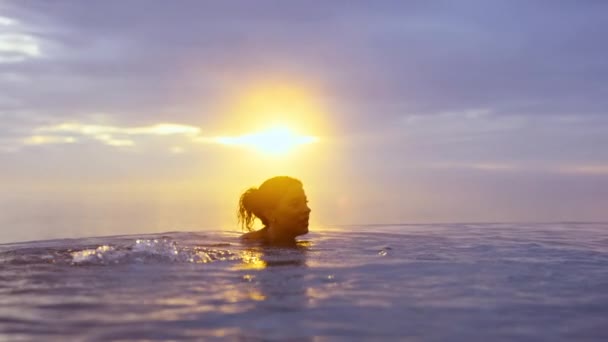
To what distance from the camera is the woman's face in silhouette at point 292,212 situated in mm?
13000

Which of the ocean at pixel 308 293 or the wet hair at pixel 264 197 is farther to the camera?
the wet hair at pixel 264 197

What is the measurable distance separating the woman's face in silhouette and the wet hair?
0.19 m

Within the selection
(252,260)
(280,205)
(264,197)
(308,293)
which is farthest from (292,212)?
(308,293)

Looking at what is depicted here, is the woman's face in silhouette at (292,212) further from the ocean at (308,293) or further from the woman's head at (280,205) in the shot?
the ocean at (308,293)

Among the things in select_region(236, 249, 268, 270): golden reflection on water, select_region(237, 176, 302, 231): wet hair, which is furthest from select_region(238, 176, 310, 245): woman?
select_region(236, 249, 268, 270): golden reflection on water

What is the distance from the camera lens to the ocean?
5762 mm

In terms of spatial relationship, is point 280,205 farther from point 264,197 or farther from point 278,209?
point 264,197

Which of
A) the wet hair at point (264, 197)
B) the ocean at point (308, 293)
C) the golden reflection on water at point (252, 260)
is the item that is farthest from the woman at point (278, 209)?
the golden reflection on water at point (252, 260)

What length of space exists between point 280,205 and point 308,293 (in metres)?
5.60

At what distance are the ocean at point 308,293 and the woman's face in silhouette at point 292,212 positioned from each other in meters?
0.49

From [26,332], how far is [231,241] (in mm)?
8748

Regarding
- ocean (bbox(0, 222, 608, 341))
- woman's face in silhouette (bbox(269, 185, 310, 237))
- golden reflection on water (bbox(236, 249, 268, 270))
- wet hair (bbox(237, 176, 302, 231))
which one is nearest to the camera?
ocean (bbox(0, 222, 608, 341))

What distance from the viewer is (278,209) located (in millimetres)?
13242

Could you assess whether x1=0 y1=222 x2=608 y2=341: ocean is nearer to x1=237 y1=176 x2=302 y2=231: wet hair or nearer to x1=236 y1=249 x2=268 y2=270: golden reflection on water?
x1=236 y1=249 x2=268 y2=270: golden reflection on water
